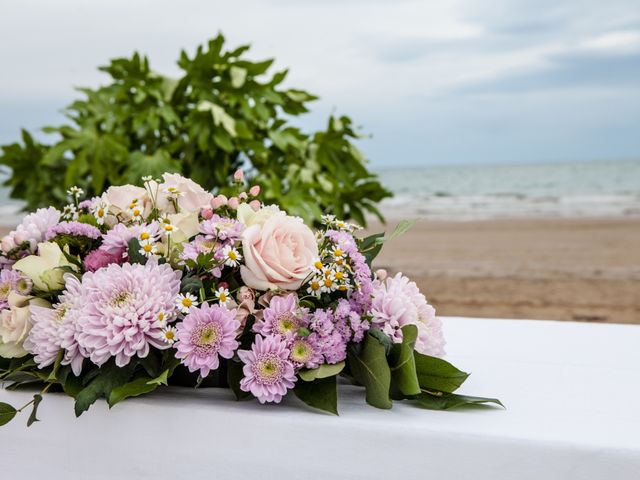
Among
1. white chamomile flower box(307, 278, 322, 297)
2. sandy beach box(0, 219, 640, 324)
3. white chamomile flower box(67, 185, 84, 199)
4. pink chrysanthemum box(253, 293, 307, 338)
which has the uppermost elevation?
white chamomile flower box(67, 185, 84, 199)

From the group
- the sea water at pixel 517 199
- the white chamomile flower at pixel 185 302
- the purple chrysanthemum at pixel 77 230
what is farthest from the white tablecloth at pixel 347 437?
the sea water at pixel 517 199

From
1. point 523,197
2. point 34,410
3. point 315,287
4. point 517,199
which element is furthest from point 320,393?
point 523,197

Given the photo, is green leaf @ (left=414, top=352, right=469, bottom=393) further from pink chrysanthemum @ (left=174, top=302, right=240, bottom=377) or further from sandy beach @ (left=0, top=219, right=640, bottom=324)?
sandy beach @ (left=0, top=219, right=640, bottom=324)

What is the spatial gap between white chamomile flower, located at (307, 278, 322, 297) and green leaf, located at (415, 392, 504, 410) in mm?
201

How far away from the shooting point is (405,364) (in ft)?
3.03

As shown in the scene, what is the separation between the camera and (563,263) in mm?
7059

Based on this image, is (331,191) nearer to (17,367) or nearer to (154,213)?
(154,213)

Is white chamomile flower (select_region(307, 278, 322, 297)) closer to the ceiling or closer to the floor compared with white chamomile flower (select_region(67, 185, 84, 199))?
closer to the floor

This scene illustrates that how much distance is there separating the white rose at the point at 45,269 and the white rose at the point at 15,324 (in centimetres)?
3

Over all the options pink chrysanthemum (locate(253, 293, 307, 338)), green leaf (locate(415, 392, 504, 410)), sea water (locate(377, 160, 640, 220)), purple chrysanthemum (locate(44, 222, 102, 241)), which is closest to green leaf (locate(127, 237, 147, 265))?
purple chrysanthemum (locate(44, 222, 102, 241))

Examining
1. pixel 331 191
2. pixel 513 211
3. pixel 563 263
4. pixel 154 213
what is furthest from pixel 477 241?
pixel 154 213

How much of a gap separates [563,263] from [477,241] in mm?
1903

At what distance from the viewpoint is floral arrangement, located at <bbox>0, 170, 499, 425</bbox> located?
0.91 m

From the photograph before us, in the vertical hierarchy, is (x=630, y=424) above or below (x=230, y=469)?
above
